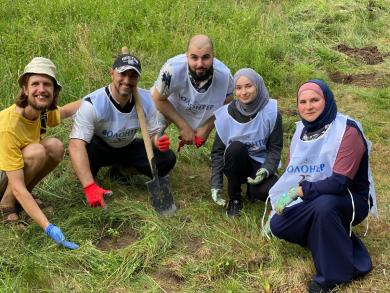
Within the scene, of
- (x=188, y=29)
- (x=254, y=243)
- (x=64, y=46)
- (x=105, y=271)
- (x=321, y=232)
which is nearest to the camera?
(x=321, y=232)

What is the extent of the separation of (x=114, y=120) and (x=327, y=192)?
1643 mm

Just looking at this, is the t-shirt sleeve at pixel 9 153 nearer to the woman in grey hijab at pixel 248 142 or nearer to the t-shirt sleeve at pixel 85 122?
the t-shirt sleeve at pixel 85 122

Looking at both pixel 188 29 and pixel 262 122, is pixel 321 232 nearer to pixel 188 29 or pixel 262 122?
pixel 262 122

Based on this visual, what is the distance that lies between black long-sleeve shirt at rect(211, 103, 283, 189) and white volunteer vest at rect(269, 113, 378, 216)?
0.52 meters

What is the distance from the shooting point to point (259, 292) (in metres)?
2.83

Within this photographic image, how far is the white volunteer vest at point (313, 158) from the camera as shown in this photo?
2.76 m

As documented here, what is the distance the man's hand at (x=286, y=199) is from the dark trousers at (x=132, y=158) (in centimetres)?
127

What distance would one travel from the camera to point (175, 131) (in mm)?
4941

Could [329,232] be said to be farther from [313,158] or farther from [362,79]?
[362,79]

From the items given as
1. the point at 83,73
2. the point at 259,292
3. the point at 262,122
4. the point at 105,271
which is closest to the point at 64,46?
the point at 83,73

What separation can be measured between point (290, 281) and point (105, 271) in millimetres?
1031

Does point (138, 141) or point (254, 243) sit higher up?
point (138, 141)

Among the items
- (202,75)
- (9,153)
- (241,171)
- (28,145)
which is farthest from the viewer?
(202,75)

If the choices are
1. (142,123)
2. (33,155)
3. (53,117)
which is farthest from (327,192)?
(53,117)
